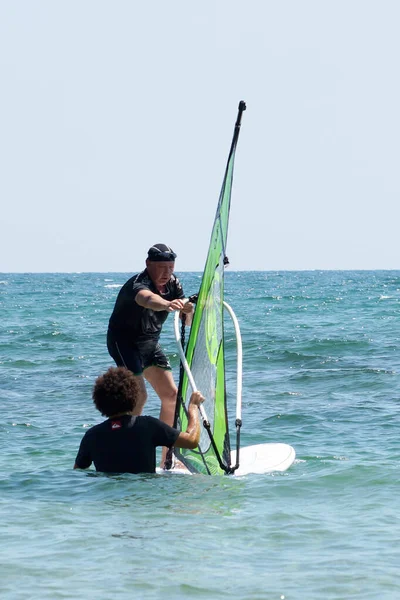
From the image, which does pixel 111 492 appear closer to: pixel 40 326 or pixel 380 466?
pixel 380 466

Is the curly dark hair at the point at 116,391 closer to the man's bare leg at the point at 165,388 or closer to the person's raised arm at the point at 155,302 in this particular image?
the person's raised arm at the point at 155,302

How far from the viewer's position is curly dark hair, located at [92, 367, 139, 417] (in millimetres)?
6992

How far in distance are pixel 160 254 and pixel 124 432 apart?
1569mm

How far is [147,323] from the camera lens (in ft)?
27.3

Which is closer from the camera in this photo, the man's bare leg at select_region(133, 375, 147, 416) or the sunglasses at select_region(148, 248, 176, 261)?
the sunglasses at select_region(148, 248, 176, 261)

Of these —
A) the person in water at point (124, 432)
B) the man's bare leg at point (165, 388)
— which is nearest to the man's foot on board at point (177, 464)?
the man's bare leg at point (165, 388)

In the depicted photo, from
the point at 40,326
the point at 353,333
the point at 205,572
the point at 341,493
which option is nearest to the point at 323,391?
the point at 341,493

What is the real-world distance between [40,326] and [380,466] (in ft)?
75.2

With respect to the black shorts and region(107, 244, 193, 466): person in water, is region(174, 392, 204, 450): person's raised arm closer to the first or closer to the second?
region(107, 244, 193, 466): person in water

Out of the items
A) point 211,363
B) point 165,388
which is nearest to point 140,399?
point 165,388

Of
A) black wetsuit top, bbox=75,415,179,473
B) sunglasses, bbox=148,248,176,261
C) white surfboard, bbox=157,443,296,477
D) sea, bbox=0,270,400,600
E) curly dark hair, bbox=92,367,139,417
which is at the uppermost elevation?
sunglasses, bbox=148,248,176,261

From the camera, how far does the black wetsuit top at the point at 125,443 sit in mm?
7145

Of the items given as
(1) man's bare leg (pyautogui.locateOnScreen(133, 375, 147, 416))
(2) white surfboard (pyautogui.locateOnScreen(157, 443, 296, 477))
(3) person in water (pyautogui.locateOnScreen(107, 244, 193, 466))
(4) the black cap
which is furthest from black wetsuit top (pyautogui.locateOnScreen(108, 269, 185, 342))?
(2) white surfboard (pyautogui.locateOnScreen(157, 443, 296, 477))

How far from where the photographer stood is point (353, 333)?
25.7 meters
